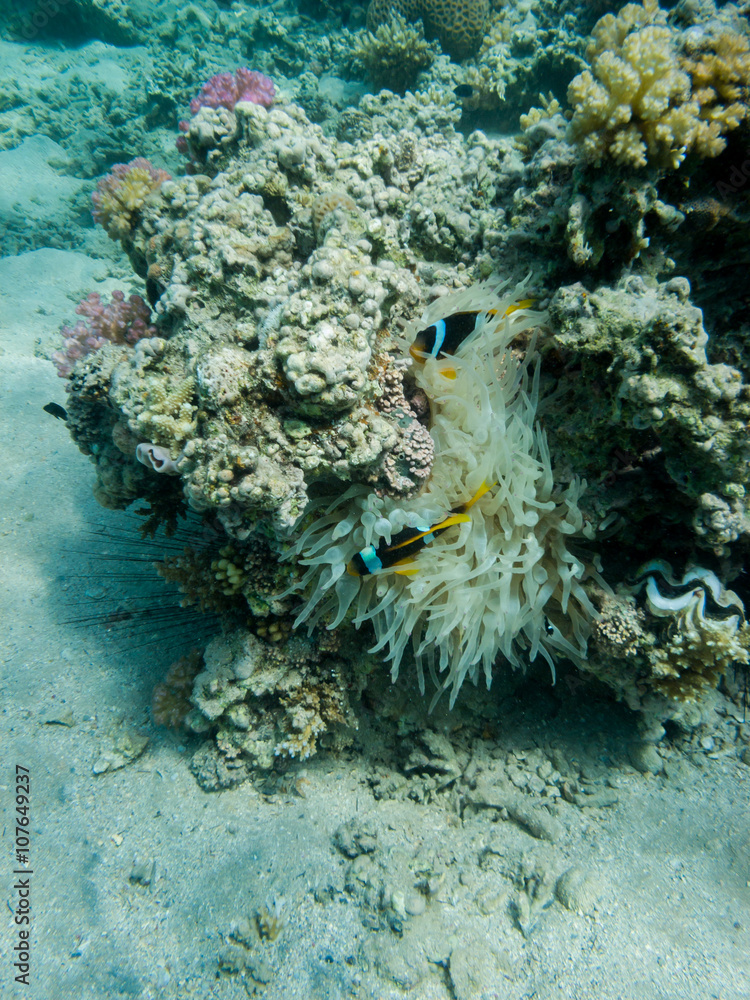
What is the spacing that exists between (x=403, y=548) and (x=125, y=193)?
2814mm

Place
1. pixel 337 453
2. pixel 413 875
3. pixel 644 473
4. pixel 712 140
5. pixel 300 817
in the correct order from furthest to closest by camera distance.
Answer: pixel 300 817 → pixel 413 875 → pixel 644 473 → pixel 337 453 → pixel 712 140

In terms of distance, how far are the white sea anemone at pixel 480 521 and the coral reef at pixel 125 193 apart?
201cm

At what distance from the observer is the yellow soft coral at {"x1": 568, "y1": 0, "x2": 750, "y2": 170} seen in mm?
2059

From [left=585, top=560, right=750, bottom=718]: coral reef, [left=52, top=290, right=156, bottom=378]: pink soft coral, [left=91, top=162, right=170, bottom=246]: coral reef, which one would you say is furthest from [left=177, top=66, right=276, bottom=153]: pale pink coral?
[left=585, top=560, right=750, bottom=718]: coral reef

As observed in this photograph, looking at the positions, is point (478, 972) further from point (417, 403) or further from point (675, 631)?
point (417, 403)

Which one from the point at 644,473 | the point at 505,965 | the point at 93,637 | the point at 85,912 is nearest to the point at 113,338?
the point at 93,637

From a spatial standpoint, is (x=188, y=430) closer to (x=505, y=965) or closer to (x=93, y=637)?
(x=93, y=637)

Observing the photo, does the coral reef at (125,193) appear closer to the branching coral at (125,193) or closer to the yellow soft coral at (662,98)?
the branching coral at (125,193)

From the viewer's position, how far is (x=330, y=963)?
9.05ft

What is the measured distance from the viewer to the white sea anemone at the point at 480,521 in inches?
97.5

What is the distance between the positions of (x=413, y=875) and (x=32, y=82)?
15.8 m

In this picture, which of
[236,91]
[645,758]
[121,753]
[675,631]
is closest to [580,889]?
[645,758]

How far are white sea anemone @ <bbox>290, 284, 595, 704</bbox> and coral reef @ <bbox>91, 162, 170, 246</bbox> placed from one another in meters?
2.01

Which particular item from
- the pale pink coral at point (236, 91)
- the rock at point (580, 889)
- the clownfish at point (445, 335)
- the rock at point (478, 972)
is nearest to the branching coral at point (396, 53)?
the pale pink coral at point (236, 91)
